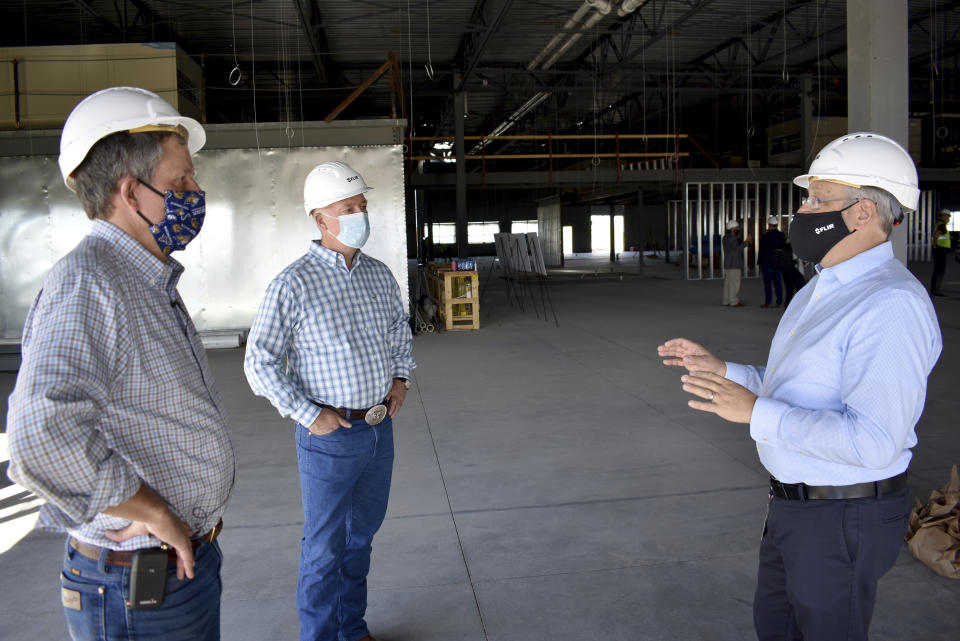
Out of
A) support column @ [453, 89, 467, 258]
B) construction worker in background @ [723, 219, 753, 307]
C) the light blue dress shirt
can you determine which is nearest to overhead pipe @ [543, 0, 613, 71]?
support column @ [453, 89, 467, 258]

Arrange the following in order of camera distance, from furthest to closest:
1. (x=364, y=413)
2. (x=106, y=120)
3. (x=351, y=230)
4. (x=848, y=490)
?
(x=351, y=230)
(x=364, y=413)
(x=848, y=490)
(x=106, y=120)

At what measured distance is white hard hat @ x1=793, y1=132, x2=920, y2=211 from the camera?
217 centimetres

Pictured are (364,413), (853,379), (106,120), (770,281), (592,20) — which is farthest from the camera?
(770,281)

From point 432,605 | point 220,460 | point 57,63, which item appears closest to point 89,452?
point 220,460

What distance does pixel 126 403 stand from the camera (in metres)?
1.66

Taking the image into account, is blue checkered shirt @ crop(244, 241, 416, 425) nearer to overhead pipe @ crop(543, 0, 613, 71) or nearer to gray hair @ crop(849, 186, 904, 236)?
gray hair @ crop(849, 186, 904, 236)

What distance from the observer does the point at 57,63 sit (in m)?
11.9

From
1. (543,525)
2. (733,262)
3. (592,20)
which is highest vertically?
(592,20)

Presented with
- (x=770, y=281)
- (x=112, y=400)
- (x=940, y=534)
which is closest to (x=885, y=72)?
(x=940, y=534)

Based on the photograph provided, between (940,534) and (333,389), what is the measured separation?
335cm

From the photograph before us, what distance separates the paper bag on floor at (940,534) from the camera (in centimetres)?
382

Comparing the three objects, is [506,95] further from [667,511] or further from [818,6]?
[667,511]

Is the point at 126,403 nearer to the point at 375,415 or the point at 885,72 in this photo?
the point at 375,415

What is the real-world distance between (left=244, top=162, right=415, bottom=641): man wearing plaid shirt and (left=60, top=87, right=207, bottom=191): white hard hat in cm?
120
